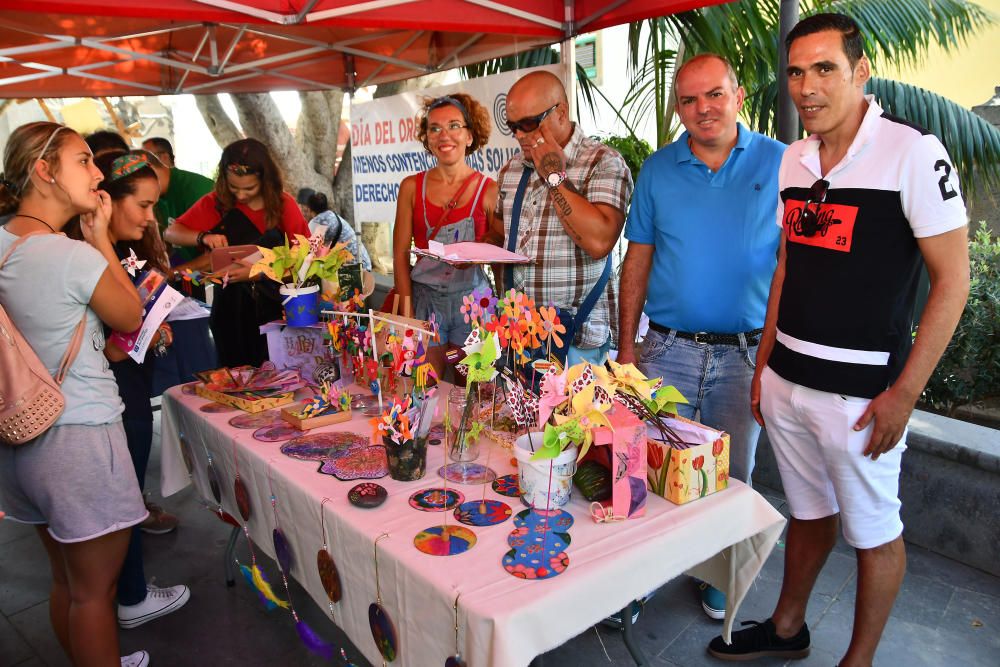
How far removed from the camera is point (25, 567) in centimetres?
304

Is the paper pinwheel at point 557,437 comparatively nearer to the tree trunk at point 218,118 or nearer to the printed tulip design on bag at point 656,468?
the printed tulip design on bag at point 656,468

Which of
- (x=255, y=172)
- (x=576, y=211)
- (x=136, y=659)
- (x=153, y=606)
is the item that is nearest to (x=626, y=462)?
(x=576, y=211)

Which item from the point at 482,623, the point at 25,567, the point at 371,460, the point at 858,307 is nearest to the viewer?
the point at 482,623

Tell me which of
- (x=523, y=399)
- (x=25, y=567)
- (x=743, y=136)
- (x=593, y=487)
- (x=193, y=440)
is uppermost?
(x=743, y=136)

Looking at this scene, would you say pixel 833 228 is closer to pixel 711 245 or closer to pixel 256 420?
pixel 711 245

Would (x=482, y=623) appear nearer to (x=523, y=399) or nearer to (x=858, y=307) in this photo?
(x=523, y=399)

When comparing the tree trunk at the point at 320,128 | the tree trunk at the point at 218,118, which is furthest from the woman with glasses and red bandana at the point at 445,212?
the tree trunk at the point at 218,118

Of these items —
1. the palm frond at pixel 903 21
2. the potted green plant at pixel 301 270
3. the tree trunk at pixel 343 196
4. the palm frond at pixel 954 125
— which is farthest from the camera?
the tree trunk at pixel 343 196

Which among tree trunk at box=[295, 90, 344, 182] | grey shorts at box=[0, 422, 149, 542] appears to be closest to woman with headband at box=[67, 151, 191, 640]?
grey shorts at box=[0, 422, 149, 542]

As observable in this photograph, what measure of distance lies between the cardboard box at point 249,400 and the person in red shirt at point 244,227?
692 millimetres

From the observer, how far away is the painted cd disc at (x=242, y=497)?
209 cm

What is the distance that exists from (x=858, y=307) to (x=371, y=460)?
52.0 inches

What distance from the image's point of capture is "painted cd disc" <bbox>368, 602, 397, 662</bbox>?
1.50 meters

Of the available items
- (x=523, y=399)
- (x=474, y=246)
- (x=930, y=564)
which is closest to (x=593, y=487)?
(x=523, y=399)
